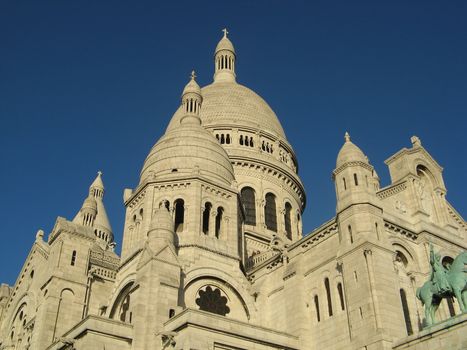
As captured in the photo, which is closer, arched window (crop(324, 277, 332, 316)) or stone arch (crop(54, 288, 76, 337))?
arched window (crop(324, 277, 332, 316))

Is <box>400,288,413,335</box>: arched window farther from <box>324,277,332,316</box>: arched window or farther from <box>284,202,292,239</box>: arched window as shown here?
<box>284,202,292,239</box>: arched window

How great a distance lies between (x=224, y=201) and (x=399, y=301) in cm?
1470

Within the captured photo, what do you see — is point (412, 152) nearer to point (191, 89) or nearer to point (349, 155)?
point (349, 155)

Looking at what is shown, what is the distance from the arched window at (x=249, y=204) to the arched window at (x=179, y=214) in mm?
11456

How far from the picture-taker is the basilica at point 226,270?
27359 millimetres

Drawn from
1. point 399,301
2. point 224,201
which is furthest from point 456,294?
point 224,201

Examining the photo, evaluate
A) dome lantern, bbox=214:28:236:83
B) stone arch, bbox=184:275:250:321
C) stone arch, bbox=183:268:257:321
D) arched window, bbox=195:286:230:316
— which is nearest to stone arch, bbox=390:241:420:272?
stone arch, bbox=183:268:257:321

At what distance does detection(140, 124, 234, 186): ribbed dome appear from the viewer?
38.8 meters

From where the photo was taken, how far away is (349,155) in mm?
32531

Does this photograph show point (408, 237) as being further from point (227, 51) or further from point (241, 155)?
point (227, 51)

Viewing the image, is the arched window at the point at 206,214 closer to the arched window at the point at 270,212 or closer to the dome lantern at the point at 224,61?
the arched window at the point at 270,212

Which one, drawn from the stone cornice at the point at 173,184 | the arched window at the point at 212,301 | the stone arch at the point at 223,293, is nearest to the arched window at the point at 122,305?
the stone arch at the point at 223,293

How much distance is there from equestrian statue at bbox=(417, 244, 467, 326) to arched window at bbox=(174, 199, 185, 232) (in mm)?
17105

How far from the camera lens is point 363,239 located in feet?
92.9
